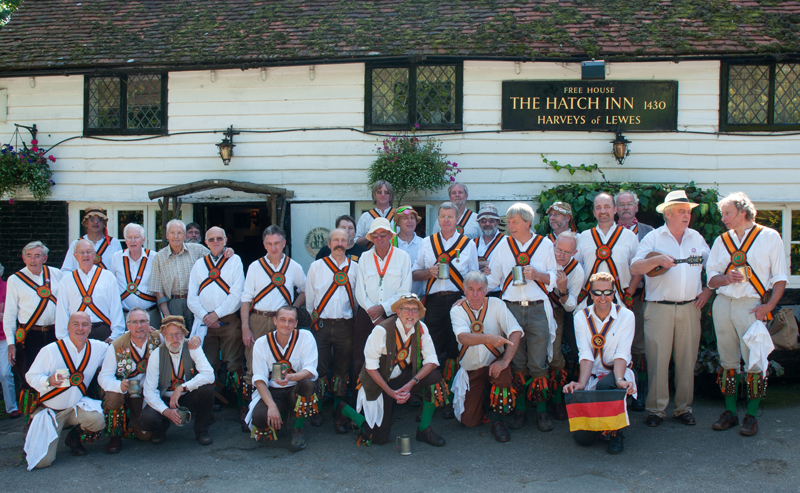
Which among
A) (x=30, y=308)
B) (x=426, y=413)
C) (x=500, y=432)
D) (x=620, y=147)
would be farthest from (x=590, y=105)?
(x=30, y=308)

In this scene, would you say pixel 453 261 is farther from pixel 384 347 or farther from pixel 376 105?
pixel 376 105

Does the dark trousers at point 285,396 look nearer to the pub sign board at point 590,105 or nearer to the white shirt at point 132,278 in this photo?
the white shirt at point 132,278

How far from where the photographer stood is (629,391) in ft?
15.3

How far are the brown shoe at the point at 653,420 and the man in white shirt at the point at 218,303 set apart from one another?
369 centimetres

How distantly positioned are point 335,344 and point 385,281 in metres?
0.78

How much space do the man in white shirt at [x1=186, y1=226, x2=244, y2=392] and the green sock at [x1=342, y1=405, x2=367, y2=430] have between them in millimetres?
1275

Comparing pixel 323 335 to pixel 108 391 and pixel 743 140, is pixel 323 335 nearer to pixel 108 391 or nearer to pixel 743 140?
pixel 108 391

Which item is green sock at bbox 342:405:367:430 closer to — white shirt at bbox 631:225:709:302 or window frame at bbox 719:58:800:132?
white shirt at bbox 631:225:709:302

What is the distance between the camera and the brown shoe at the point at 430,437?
486cm

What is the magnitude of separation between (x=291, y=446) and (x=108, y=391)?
1.55 metres

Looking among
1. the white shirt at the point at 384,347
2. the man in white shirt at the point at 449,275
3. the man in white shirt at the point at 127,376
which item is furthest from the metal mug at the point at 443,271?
the man in white shirt at the point at 127,376

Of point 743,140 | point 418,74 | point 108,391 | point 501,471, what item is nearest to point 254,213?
point 418,74

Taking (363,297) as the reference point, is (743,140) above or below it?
above

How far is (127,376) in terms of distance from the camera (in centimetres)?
496
